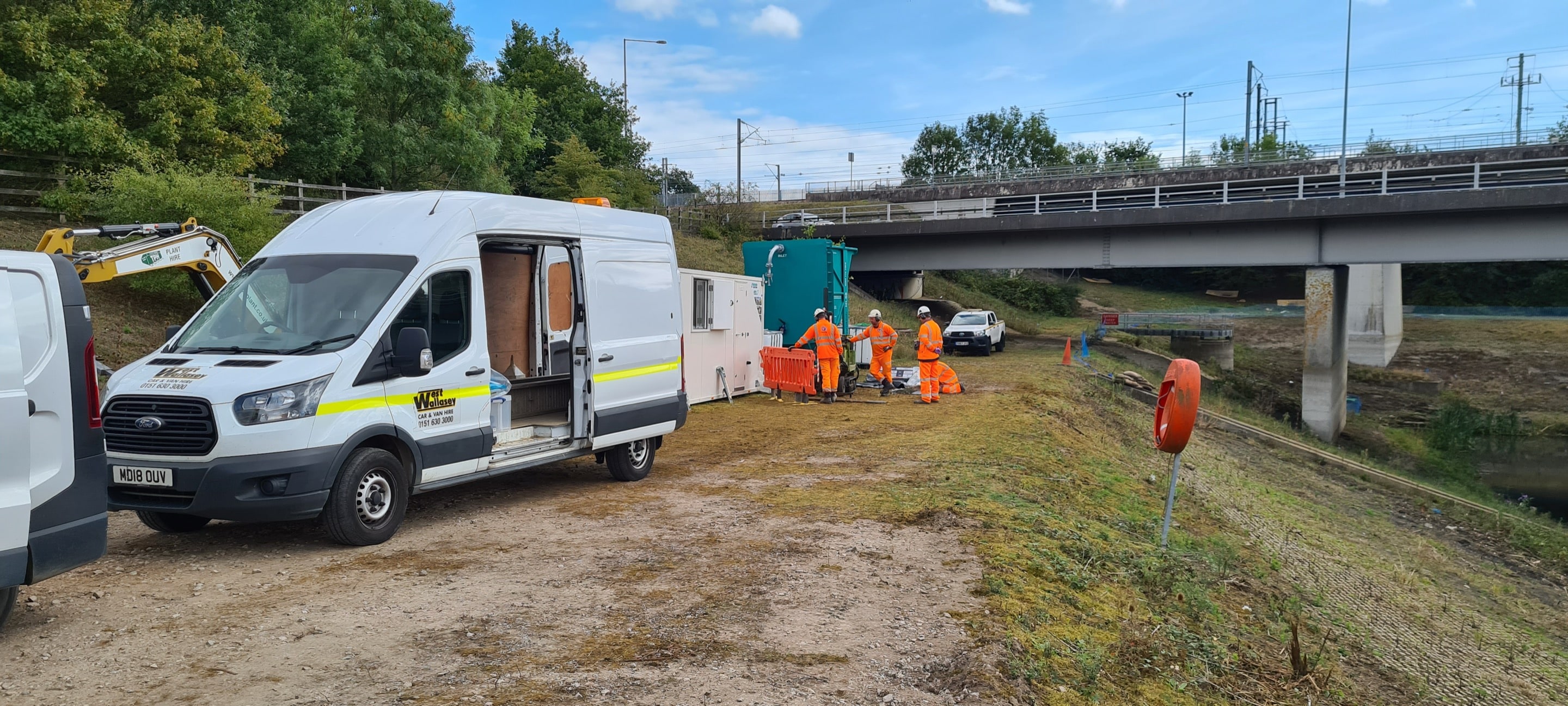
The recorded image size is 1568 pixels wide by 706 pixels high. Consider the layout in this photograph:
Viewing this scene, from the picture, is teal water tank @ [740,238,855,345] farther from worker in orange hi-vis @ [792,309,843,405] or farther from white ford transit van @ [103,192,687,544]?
white ford transit van @ [103,192,687,544]

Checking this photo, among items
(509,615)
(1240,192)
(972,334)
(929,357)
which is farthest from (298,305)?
(1240,192)

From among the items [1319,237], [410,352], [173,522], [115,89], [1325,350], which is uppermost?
[115,89]

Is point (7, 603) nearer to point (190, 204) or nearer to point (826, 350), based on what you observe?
point (826, 350)

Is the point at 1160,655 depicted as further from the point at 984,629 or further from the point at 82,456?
the point at 82,456

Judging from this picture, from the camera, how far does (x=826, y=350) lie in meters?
17.0

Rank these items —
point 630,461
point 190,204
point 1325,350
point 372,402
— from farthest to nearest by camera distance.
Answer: point 1325,350, point 190,204, point 630,461, point 372,402

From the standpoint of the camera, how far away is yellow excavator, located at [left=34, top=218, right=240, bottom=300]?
34.5ft

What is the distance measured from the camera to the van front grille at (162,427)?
21.2ft

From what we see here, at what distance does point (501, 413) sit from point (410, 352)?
1654 millimetres

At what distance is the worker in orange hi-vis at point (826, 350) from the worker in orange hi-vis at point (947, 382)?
7.35ft

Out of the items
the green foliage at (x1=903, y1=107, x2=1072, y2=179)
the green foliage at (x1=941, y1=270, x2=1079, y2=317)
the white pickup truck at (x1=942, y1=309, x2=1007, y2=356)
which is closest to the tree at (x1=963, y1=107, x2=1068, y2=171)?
the green foliage at (x1=903, y1=107, x2=1072, y2=179)

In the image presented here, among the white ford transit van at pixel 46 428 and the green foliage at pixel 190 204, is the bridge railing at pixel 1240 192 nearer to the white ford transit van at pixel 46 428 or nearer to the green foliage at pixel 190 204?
the green foliage at pixel 190 204

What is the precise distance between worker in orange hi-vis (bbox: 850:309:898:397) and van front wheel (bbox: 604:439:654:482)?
792 centimetres

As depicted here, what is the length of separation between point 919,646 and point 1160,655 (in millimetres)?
1614
